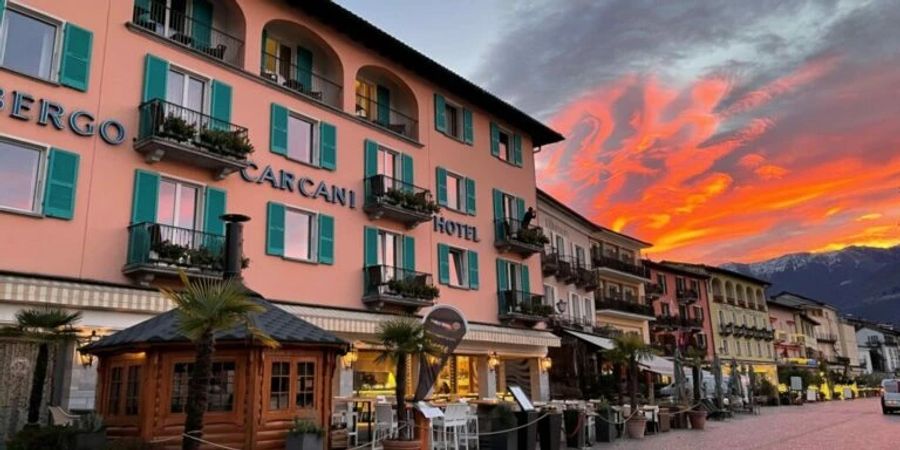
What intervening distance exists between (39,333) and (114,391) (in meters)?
1.91

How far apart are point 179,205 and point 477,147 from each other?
45.7 feet

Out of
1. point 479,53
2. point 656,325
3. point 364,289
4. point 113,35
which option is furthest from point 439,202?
point 656,325

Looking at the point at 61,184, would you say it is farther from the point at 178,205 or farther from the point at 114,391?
the point at 114,391

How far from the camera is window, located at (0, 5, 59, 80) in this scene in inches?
590

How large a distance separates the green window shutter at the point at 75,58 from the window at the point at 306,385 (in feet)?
27.9

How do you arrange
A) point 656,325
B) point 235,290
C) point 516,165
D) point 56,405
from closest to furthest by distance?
1. point 235,290
2. point 56,405
3. point 516,165
4. point 656,325

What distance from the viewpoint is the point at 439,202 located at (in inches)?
1011

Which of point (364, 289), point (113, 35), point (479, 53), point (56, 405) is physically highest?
point (479, 53)

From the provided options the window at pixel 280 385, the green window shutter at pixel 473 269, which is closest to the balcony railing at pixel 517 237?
the green window shutter at pixel 473 269

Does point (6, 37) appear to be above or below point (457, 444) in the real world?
above

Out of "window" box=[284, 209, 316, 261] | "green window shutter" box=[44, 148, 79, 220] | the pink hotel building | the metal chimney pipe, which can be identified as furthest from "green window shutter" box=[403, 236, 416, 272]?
"green window shutter" box=[44, 148, 79, 220]

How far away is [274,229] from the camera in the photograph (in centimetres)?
1923

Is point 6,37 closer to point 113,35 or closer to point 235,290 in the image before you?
point 113,35

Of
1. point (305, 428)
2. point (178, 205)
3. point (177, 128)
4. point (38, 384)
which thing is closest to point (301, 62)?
point (177, 128)
